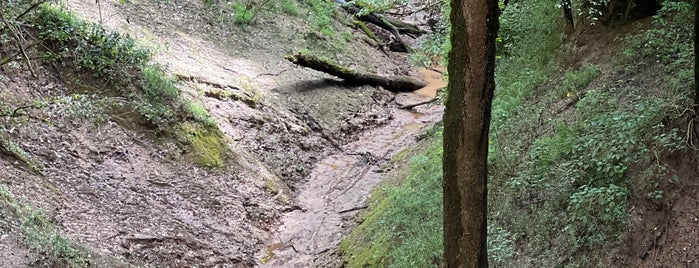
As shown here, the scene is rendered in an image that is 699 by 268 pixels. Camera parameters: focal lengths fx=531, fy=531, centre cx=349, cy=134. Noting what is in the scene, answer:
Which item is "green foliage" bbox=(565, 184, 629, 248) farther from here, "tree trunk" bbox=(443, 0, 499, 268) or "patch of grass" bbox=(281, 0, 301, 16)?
"patch of grass" bbox=(281, 0, 301, 16)

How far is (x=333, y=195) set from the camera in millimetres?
9750

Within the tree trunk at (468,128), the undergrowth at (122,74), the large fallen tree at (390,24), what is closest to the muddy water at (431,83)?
the large fallen tree at (390,24)

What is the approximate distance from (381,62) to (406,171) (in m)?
9.46

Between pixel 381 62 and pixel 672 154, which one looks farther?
pixel 381 62

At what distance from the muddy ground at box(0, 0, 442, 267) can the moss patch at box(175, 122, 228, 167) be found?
0.62ft

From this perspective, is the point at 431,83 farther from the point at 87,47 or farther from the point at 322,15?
the point at 87,47

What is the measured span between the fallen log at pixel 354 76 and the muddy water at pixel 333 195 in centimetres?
195

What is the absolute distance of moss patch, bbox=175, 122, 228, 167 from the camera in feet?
30.0

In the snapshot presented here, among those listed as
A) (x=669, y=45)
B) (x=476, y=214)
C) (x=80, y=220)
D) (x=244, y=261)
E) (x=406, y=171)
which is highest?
(x=669, y=45)

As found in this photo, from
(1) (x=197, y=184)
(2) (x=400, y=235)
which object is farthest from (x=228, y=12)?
(2) (x=400, y=235)

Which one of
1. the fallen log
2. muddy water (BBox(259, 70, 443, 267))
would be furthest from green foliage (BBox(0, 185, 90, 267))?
the fallen log

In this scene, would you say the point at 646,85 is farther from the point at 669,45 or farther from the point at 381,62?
the point at 381,62

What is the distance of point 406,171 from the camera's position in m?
8.98

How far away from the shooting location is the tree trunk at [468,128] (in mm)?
3250
